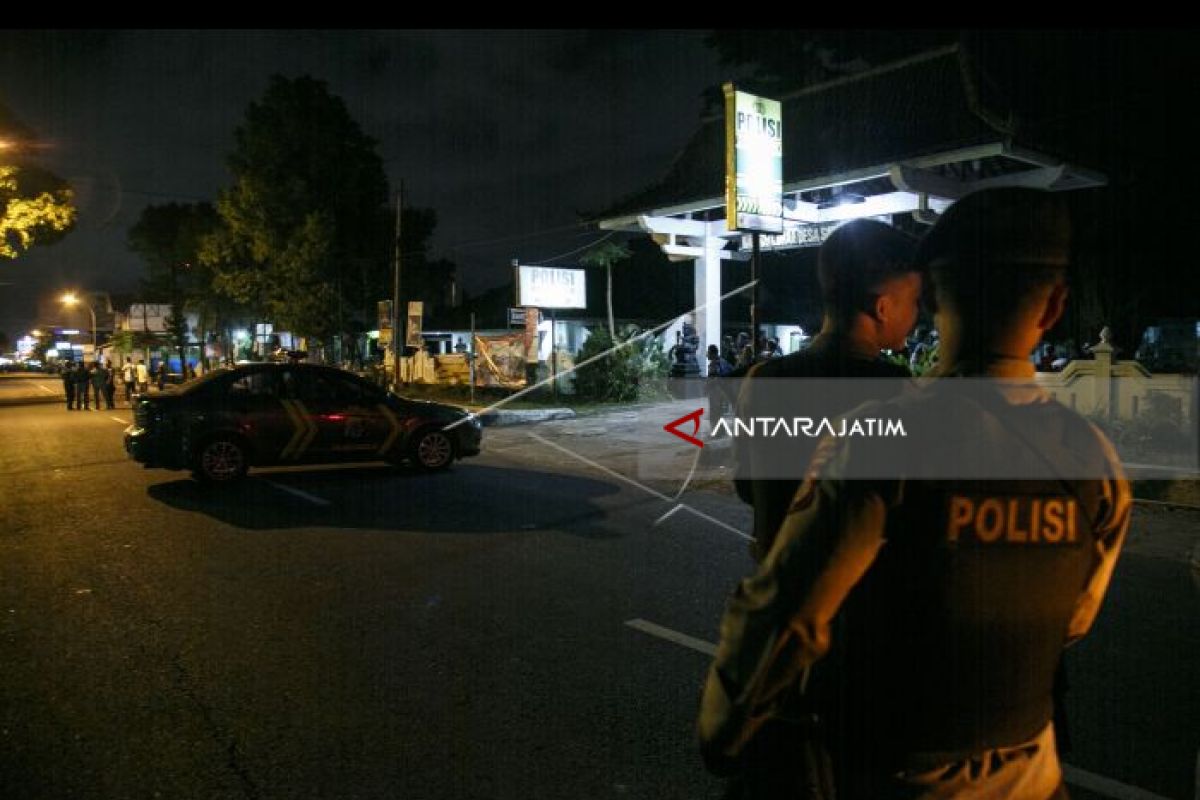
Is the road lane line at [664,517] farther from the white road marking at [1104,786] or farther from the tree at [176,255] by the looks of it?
the tree at [176,255]

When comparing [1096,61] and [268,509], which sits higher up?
[1096,61]

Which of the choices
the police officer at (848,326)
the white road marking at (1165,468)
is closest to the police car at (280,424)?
the white road marking at (1165,468)

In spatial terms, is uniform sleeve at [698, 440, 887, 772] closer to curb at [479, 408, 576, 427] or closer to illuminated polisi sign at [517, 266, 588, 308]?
curb at [479, 408, 576, 427]

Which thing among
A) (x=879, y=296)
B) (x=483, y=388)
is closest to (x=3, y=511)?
(x=879, y=296)

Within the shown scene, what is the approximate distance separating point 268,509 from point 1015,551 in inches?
345

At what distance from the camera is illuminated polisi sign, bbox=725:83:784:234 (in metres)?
12.1

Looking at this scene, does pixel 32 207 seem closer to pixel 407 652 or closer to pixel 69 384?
pixel 69 384

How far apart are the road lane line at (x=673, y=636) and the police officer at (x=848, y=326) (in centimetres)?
258

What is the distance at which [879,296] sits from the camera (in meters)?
2.22

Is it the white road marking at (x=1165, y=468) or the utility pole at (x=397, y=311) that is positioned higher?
the utility pole at (x=397, y=311)

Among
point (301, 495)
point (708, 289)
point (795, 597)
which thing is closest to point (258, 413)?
point (301, 495)

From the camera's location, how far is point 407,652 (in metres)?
4.77

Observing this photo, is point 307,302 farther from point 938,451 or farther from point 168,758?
point 938,451

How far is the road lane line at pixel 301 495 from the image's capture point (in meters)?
9.41
